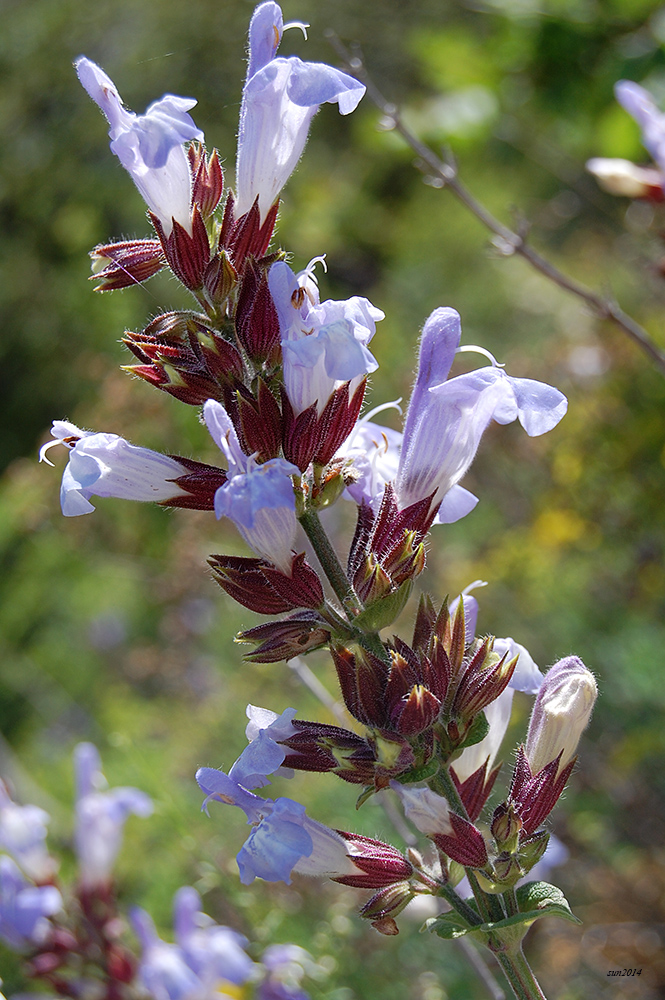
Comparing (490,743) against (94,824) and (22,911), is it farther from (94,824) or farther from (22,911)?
(94,824)

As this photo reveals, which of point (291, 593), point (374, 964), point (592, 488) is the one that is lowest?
point (374, 964)

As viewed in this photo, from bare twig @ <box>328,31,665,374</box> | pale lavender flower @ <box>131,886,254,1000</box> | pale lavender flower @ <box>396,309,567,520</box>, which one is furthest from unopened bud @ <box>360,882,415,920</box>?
bare twig @ <box>328,31,665,374</box>

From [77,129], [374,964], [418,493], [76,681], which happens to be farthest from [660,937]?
[77,129]

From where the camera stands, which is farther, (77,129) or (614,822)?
(77,129)

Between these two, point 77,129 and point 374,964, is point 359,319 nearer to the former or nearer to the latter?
point 374,964

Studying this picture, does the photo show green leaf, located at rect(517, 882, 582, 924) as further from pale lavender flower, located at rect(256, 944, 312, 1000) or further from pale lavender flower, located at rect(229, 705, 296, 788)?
pale lavender flower, located at rect(256, 944, 312, 1000)

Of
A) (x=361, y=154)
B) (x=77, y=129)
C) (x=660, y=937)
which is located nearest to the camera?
(x=660, y=937)

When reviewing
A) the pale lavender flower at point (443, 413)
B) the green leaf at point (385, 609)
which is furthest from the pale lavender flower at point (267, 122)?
the green leaf at point (385, 609)
